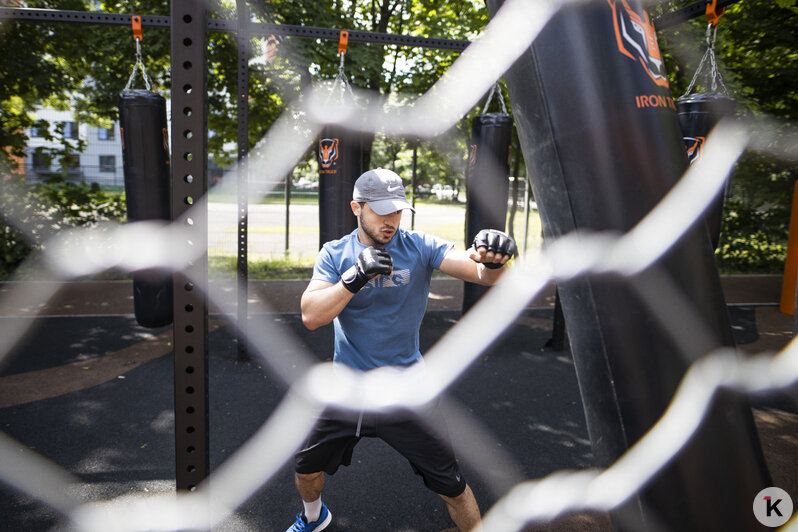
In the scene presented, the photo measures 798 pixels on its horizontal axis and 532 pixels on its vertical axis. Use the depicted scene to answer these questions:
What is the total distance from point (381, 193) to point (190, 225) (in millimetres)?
1239

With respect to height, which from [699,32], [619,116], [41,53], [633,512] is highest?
[699,32]

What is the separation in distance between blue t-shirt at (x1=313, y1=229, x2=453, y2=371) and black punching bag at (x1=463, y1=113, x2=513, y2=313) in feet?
8.45

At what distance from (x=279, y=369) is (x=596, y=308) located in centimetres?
512

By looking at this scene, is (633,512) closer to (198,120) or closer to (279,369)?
(198,120)

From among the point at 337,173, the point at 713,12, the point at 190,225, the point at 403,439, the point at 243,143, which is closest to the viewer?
the point at 190,225

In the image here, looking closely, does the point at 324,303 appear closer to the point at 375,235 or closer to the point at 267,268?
the point at 375,235

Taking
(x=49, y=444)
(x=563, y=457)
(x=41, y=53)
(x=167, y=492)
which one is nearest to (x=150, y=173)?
(x=49, y=444)

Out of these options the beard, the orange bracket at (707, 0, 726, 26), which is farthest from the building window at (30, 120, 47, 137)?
the orange bracket at (707, 0, 726, 26)

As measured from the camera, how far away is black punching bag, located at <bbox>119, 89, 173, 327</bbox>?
169 inches

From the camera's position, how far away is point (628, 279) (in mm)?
705

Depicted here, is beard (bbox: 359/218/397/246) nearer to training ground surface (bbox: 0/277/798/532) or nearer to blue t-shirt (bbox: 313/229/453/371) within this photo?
blue t-shirt (bbox: 313/229/453/371)

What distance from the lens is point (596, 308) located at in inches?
29.0

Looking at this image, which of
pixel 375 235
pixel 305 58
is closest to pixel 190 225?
pixel 375 235

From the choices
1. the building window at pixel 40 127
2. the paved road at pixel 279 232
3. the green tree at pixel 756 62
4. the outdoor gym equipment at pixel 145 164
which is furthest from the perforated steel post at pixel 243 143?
the paved road at pixel 279 232
